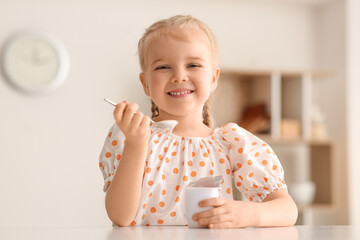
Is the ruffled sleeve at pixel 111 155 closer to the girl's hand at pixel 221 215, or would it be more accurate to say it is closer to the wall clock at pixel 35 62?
the girl's hand at pixel 221 215

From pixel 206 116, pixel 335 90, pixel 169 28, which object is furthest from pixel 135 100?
pixel 169 28

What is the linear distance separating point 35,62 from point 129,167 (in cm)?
336

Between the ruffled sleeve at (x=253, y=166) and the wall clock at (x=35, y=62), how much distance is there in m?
3.13

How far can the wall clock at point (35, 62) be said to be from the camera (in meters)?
4.16

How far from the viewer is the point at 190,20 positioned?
1.36 metres

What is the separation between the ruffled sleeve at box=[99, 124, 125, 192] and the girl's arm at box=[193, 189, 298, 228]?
30 centimetres

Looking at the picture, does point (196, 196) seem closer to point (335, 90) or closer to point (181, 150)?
point (181, 150)

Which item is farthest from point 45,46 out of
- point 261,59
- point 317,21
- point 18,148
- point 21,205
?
point 317,21

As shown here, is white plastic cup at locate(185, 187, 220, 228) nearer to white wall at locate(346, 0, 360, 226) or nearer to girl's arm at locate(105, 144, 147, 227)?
girl's arm at locate(105, 144, 147, 227)

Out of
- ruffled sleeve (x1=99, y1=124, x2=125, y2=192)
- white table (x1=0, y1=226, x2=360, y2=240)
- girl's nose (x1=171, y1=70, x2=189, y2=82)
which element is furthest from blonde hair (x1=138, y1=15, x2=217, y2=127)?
white table (x1=0, y1=226, x2=360, y2=240)

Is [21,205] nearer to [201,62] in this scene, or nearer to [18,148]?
[18,148]

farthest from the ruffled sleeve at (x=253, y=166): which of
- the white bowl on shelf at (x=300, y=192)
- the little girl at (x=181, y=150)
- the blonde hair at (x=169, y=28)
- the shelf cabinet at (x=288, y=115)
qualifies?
the white bowl on shelf at (x=300, y=192)

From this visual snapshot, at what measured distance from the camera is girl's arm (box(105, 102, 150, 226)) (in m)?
1.05

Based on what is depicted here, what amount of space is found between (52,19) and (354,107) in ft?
8.41
